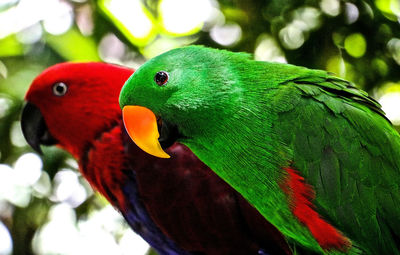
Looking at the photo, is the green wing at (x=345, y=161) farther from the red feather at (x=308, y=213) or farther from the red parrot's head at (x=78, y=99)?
the red parrot's head at (x=78, y=99)

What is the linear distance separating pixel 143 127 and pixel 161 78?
110mm

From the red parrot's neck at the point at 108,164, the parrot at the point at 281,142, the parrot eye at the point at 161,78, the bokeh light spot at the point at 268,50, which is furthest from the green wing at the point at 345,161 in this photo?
the bokeh light spot at the point at 268,50

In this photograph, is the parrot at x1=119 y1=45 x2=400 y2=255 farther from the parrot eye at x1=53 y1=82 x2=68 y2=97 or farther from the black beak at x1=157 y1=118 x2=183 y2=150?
the parrot eye at x1=53 y1=82 x2=68 y2=97

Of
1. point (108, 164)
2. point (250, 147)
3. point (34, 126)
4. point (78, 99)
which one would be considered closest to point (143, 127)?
point (250, 147)

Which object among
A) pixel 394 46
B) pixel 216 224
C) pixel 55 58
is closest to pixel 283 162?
pixel 216 224

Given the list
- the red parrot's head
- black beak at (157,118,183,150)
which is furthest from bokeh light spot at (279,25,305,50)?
black beak at (157,118,183,150)

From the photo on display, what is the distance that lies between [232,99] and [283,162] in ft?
0.56

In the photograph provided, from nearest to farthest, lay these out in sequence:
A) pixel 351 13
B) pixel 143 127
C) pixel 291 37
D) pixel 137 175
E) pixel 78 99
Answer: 1. pixel 143 127
2. pixel 137 175
3. pixel 78 99
4. pixel 351 13
5. pixel 291 37

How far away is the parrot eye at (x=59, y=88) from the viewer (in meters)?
1.60

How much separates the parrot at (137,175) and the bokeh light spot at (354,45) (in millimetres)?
770

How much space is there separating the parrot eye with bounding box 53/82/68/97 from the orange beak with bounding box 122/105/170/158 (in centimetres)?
62

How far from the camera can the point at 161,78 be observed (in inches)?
41.1

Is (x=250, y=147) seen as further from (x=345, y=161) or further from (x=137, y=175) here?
(x=137, y=175)

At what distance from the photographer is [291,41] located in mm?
1920
